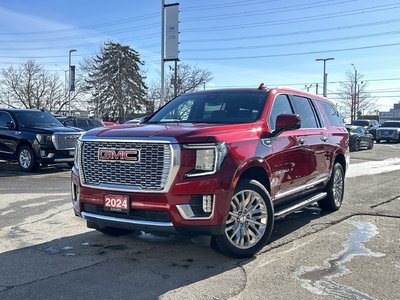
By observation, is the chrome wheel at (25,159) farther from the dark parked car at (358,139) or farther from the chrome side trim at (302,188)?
the dark parked car at (358,139)

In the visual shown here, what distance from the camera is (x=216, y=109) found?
5867 mm

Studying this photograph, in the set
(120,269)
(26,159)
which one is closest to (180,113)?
(120,269)

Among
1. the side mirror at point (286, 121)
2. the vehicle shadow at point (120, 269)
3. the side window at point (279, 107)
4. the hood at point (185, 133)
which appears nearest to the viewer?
the vehicle shadow at point (120, 269)

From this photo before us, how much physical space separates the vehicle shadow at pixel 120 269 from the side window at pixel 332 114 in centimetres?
272

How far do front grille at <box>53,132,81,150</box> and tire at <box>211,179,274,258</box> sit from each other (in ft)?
29.5

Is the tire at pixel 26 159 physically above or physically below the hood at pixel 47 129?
below

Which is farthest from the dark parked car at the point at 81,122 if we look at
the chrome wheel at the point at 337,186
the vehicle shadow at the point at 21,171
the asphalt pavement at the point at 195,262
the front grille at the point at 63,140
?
the chrome wheel at the point at 337,186

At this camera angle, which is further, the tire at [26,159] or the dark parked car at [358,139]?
the dark parked car at [358,139]

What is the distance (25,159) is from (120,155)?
9.40m

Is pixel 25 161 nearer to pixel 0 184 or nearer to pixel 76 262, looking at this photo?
pixel 0 184

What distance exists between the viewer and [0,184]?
34.2ft

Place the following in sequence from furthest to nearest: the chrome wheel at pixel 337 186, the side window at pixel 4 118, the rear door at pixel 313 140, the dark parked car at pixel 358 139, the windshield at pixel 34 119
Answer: the dark parked car at pixel 358 139 < the side window at pixel 4 118 < the windshield at pixel 34 119 < the chrome wheel at pixel 337 186 < the rear door at pixel 313 140

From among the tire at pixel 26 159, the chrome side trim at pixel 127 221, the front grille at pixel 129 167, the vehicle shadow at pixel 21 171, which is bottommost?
the vehicle shadow at pixel 21 171

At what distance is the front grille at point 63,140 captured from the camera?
12766mm
